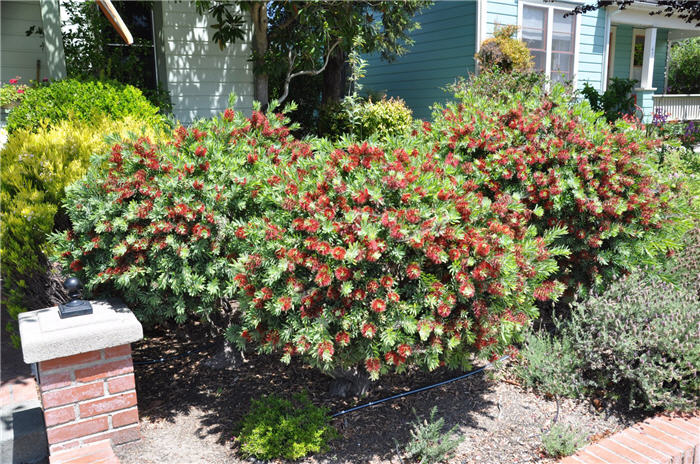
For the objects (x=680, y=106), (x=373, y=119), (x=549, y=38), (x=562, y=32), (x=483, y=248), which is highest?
(x=562, y=32)

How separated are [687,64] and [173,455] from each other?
20468 millimetres

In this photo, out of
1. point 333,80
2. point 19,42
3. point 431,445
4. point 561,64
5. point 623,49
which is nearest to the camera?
point 431,445

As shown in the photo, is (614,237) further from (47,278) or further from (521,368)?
(47,278)

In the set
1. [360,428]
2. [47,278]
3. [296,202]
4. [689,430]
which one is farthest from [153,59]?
[689,430]

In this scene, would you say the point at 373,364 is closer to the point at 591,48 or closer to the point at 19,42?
the point at 19,42

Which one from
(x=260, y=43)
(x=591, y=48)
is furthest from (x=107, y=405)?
(x=591, y=48)

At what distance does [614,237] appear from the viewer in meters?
3.83

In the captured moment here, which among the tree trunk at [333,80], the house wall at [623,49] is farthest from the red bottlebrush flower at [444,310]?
the house wall at [623,49]

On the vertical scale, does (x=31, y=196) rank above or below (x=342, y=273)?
above

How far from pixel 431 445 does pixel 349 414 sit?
56 cm

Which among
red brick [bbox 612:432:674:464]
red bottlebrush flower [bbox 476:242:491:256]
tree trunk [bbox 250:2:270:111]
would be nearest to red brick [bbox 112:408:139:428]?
red bottlebrush flower [bbox 476:242:491:256]

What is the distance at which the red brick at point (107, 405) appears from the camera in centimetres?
273

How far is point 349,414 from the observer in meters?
3.16

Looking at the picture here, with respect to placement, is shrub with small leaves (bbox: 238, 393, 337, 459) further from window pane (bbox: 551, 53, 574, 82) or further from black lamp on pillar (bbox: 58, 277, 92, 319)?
window pane (bbox: 551, 53, 574, 82)
